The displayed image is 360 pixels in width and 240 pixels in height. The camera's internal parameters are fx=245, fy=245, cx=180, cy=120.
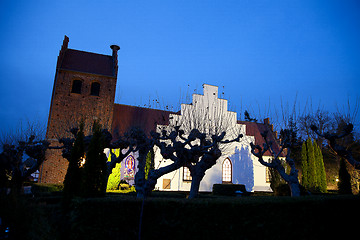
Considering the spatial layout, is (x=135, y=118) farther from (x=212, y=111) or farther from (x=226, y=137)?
(x=226, y=137)

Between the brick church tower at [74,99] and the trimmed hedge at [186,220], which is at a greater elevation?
the brick church tower at [74,99]

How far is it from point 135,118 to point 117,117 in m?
2.12

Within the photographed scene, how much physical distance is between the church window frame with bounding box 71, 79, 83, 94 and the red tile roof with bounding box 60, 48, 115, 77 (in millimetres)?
1225

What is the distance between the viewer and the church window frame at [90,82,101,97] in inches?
1061

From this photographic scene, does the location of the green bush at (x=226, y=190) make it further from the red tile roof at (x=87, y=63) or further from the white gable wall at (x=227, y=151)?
the red tile roof at (x=87, y=63)

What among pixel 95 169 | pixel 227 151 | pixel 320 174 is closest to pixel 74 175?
pixel 95 169

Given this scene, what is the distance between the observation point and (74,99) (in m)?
25.8

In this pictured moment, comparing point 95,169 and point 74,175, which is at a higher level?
point 95,169

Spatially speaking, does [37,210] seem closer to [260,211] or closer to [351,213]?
[260,211]

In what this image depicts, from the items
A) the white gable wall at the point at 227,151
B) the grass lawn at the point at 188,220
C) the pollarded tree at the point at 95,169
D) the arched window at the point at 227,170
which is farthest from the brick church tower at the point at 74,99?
the grass lawn at the point at 188,220

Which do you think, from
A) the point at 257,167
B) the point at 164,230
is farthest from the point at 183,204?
the point at 257,167

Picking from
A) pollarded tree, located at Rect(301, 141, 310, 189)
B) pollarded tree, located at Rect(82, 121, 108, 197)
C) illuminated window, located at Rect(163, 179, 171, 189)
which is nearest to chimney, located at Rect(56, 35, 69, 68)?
illuminated window, located at Rect(163, 179, 171, 189)

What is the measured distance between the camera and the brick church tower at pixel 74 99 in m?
24.1

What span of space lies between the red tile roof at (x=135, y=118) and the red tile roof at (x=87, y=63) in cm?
449
